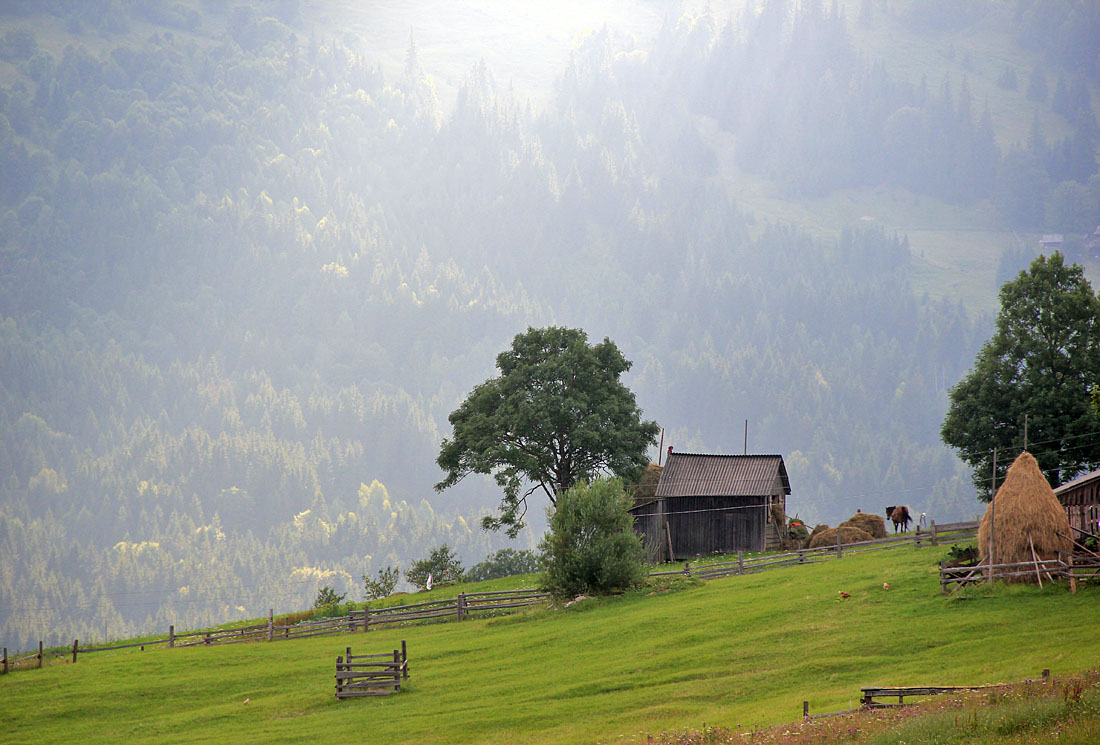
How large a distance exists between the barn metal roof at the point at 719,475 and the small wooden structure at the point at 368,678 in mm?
33440

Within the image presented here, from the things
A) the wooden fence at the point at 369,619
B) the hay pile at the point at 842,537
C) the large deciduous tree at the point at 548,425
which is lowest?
the wooden fence at the point at 369,619

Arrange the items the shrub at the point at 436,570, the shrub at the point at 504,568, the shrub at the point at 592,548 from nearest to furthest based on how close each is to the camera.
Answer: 1. the shrub at the point at 592,548
2. the shrub at the point at 436,570
3. the shrub at the point at 504,568

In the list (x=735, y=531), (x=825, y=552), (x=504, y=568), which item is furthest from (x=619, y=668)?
(x=504, y=568)

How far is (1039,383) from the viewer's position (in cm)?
6034

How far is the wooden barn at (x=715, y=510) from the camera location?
67.0m

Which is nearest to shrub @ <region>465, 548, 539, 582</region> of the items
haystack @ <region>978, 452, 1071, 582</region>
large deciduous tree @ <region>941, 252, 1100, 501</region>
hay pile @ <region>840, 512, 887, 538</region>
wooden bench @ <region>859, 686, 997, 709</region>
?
hay pile @ <region>840, 512, 887, 538</region>

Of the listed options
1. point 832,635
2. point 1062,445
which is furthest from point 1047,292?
point 832,635

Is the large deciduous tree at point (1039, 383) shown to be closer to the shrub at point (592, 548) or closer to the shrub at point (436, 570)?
the shrub at point (592, 548)

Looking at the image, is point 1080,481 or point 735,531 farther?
point 735,531

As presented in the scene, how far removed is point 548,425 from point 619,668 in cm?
3434

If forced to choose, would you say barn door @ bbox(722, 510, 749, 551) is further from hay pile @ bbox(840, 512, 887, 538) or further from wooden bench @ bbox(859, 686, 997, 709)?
wooden bench @ bbox(859, 686, 997, 709)

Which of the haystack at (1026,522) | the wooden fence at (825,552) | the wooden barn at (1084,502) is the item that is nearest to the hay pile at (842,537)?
the wooden fence at (825,552)

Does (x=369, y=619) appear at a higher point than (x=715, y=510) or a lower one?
lower

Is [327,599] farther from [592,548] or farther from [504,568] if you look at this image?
[592,548]
